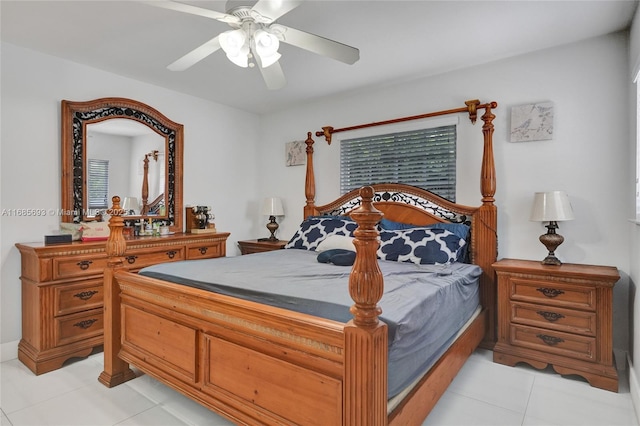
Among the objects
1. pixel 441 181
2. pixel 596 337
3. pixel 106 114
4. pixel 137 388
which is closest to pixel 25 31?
pixel 106 114

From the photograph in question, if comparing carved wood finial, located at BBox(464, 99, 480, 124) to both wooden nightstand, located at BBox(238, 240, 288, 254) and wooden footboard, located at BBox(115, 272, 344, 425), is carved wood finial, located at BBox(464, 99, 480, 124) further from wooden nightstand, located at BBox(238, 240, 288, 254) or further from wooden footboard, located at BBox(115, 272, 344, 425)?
wooden footboard, located at BBox(115, 272, 344, 425)

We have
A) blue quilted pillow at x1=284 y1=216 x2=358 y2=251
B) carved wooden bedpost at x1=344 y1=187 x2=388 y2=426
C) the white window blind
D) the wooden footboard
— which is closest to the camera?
carved wooden bedpost at x1=344 y1=187 x2=388 y2=426

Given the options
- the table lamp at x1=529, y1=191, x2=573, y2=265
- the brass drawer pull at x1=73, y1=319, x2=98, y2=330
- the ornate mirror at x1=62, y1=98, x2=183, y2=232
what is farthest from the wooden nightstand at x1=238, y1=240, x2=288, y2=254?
the table lamp at x1=529, y1=191, x2=573, y2=265

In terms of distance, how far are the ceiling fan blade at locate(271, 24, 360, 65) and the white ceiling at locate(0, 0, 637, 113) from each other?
0.35 meters

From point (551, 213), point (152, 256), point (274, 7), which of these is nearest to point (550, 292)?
point (551, 213)

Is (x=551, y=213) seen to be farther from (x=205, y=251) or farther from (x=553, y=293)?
(x=205, y=251)

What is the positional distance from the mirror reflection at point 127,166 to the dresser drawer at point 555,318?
345 cm

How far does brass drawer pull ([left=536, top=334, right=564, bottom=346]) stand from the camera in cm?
241

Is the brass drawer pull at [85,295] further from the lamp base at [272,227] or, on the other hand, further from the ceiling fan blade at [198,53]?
the lamp base at [272,227]

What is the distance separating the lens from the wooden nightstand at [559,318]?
228 cm

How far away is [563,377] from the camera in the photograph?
7.95 feet

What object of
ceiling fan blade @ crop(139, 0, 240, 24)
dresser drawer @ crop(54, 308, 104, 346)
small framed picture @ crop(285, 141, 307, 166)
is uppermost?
ceiling fan blade @ crop(139, 0, 240, 24)

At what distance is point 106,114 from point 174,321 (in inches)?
91.4

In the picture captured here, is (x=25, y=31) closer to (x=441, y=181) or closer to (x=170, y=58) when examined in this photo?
(x=170, y=58)
